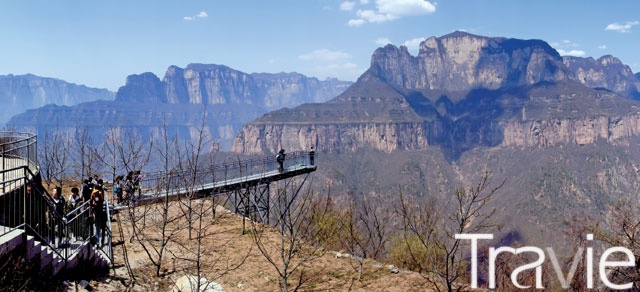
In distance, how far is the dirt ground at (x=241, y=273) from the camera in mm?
17078

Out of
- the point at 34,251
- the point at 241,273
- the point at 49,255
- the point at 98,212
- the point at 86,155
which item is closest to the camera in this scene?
the point at 34,251

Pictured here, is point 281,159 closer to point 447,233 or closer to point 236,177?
point 236,177

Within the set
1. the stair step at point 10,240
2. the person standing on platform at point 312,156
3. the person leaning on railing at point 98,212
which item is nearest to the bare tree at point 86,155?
the person leaning on railing at point 98,212

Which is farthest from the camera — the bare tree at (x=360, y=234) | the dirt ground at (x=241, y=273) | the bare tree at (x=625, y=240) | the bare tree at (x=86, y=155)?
the bare tree at (x=86, y=155)

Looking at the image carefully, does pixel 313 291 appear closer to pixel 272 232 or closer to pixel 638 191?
pixel 272 232

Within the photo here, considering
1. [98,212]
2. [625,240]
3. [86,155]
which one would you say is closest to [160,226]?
[98,212]

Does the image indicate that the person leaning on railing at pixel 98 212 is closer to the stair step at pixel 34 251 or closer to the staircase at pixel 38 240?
the staircase at pixel 38 240

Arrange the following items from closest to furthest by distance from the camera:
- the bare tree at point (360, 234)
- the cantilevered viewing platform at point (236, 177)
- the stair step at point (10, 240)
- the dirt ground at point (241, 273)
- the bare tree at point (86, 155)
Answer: the stair step at point (10, 240) → the dirt ground at point (241, 273) → the bare tree at point (360, 234) → the bare tree at point (86, 155) → the cantilevered viewing platform at point (236, 177)

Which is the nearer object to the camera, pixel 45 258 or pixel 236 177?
pixel 45 258

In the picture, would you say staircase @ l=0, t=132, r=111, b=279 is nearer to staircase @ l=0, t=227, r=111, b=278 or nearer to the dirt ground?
staircase @ l=0, t=227, r=111, b=278

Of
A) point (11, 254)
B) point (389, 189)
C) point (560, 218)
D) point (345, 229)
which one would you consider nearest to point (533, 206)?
point (560, 218)

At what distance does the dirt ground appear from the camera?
1708cm

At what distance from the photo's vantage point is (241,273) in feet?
66.2

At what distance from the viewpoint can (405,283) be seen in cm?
1922
